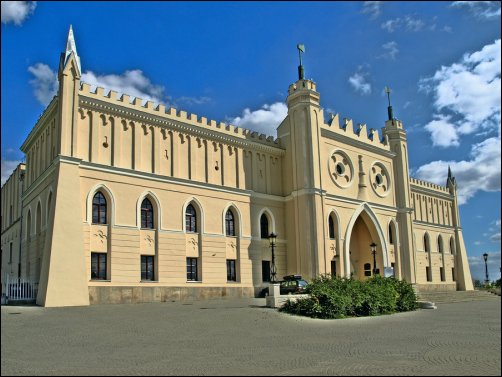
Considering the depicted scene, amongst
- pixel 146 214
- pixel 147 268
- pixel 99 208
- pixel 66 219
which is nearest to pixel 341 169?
pixel 146 214

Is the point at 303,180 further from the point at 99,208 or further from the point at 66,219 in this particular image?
the point at 66,219

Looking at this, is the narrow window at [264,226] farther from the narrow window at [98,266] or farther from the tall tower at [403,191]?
the tall tower at [403,191]

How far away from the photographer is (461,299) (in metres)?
35.1

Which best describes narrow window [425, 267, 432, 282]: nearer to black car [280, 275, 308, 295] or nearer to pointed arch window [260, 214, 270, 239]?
pointed arch window [260, 214, 270, 239]

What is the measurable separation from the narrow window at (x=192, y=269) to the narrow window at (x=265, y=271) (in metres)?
5.15

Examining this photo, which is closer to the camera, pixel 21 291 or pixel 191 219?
pixel 21 291

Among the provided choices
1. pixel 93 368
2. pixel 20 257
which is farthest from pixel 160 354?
pixel 20 257

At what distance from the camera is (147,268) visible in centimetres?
2566

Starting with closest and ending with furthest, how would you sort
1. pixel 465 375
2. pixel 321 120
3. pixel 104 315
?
pixel 465 375 < pixel 104 315 < pixel 321 120

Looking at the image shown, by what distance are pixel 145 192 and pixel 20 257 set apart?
9774 millimetres

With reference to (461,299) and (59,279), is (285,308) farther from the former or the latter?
(461,299)

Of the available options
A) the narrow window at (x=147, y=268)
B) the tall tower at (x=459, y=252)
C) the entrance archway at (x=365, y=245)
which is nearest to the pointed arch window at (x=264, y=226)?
the entrance archway at (x=365, y=245)

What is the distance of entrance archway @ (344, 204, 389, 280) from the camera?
38162mm

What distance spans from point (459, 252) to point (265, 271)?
28.5 meters
